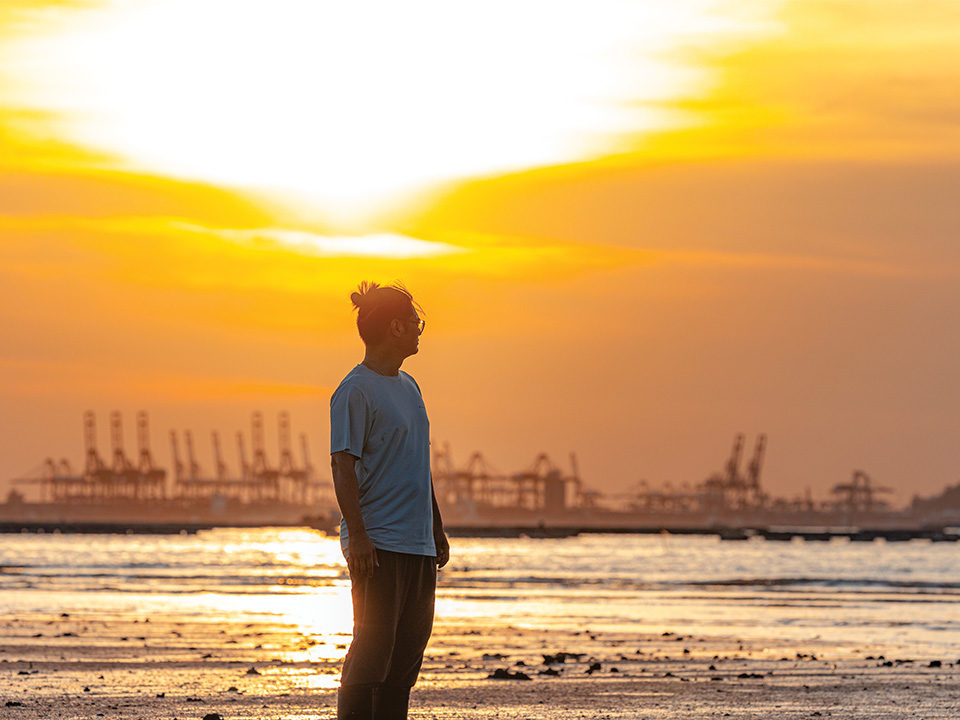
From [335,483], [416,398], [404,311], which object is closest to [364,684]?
[335,483]

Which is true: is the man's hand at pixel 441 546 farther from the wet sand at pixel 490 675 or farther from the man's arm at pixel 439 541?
the wet sand at pixel 490 675

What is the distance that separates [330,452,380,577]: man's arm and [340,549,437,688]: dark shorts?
0.06m

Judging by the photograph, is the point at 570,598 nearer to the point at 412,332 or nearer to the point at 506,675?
the point at 506,675

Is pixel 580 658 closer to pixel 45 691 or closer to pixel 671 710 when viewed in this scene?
pixel 671 710

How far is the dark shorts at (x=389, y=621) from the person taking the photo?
4.95 m

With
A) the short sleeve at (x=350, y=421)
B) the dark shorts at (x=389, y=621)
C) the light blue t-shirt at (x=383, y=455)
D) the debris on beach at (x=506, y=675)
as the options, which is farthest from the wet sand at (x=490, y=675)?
the short sleeve at (x=350, y=421)

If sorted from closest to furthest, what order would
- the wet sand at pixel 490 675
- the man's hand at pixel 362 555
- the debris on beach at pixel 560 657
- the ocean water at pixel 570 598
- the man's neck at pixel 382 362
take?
1. the man's hand at pixel 362 555
2. the man's neck at pixel 382 362
3. the wet sand at pixel 490 675
4. the debris on beach at pixel 560 657
5. the ocean water at pixel 570 598

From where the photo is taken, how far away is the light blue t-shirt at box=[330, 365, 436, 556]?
496 cm

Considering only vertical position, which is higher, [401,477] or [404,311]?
[404,311]

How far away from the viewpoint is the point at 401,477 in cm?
504

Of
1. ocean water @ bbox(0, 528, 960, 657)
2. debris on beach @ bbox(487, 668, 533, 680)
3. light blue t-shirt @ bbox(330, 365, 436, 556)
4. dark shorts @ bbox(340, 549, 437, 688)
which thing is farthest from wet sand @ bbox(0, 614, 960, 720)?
light blue t-shirt @ bbox(330, 365, 436, 556)

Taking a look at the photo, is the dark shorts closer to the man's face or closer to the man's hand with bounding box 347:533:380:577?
the man's hand with bounding box 347:533:380:577

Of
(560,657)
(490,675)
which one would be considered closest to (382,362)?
(490,675)

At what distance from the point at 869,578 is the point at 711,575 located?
4.32 meters
